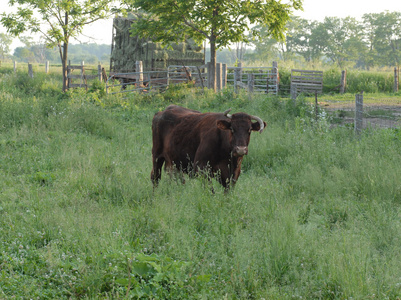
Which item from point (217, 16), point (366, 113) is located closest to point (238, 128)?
point (366, 113)

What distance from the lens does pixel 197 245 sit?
4.70 m

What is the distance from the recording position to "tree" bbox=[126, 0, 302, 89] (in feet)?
59.2

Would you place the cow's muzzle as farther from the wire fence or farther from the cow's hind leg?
the wire fence

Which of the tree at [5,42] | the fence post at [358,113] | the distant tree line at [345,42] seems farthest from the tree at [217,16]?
the tree at [5,42]

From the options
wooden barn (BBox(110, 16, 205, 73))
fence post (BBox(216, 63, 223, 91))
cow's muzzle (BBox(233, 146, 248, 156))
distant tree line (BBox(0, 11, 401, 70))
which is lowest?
cow's muzzle (BBox(233, 146, 248, 156))

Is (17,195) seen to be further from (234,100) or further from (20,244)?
(234,100)

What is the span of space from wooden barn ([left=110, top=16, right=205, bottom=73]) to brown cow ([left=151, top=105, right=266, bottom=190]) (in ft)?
59.9

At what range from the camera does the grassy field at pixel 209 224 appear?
3.82 m

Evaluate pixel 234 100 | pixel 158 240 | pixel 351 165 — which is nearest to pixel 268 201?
pixel 158 240

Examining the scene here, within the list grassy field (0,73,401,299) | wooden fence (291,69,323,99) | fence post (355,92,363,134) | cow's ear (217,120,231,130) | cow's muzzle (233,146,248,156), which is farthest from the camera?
wooden fence (291,69,323,99)

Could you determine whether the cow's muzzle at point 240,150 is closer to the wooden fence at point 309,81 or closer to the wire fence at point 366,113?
the wire fence at point 366,113

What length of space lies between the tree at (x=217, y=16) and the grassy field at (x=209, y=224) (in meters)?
9.62

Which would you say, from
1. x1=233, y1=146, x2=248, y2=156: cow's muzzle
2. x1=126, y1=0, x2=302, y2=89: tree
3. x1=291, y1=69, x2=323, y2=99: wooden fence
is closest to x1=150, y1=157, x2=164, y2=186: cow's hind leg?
x1=233, y1=146, x2=248, y2=156: cow's muzzle

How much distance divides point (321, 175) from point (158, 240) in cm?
375
